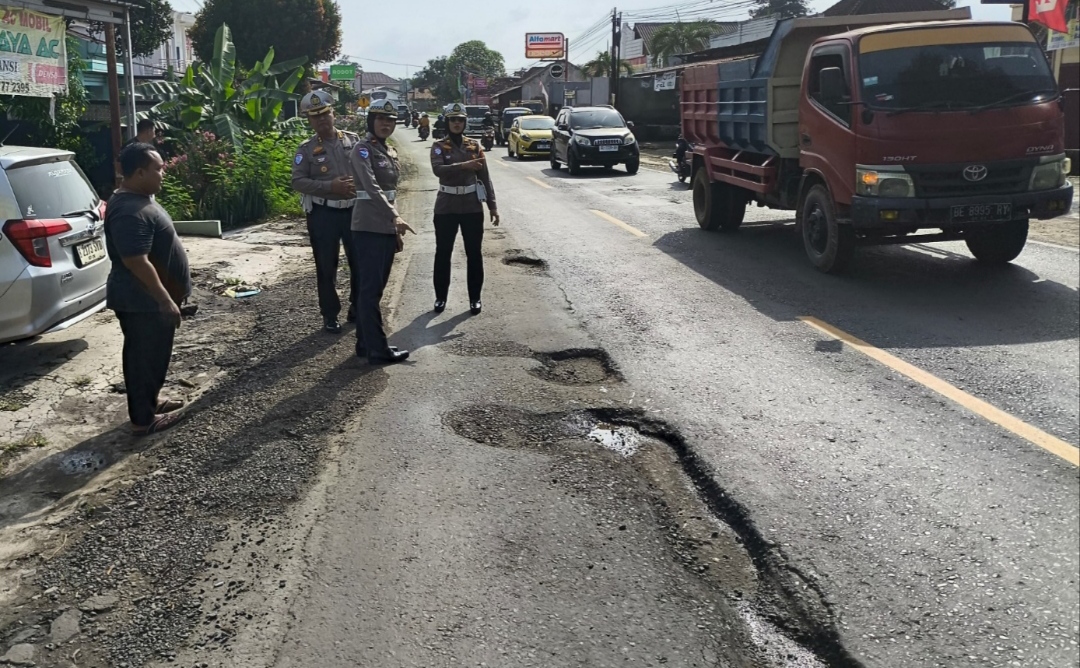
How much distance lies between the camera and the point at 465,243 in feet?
26.0

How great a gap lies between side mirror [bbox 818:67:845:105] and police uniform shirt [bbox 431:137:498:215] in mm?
3420

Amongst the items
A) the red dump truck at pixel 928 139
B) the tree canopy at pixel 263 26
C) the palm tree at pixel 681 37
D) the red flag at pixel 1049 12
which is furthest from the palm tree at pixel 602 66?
the red dump truck at pixel 928 139

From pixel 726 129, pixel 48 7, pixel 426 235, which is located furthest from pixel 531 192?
pixel 48 7

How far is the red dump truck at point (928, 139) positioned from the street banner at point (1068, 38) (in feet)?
53.5

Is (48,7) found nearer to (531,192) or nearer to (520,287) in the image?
(520,287)

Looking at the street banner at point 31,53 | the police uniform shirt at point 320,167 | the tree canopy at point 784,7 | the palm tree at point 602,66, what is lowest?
the police uniform shirt at point 320,167

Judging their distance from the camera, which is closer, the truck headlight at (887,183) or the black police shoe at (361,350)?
the black police shoe at (361,350)

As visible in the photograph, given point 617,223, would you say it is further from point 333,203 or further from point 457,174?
point 333,203

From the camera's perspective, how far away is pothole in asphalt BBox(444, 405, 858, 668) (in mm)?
3262

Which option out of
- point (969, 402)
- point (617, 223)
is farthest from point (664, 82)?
point (969, 402)

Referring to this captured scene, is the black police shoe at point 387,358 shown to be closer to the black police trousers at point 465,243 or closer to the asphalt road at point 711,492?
the asphalt road at point 711,492

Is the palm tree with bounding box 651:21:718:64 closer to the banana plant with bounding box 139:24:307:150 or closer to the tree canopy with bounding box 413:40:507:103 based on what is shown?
the banana plant with bounding box 139:24:307:150

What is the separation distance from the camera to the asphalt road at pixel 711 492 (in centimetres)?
323

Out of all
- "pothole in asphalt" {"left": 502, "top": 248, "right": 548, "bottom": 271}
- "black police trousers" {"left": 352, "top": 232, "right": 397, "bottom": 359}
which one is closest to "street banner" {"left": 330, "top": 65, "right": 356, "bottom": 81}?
"pothole in asphalt" {"left": 502, "top": 248, "right": 548, "bottom": 271}
